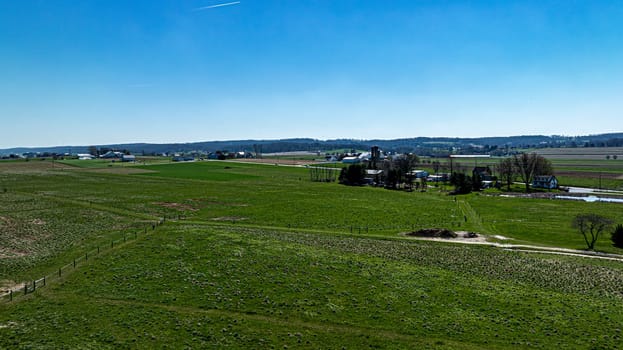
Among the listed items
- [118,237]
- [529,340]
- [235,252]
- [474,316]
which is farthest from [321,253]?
[118,237]

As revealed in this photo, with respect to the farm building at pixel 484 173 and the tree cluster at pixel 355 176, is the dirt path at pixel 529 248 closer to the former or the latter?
the tree cluster at pixel 355 176

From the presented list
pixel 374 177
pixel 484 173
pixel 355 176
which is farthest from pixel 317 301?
pixel 484 173

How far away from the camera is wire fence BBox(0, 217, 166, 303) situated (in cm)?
2941

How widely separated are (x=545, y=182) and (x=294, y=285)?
110m

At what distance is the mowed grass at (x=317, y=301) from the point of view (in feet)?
79.4

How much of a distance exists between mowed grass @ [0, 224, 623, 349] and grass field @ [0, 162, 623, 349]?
0.42ft

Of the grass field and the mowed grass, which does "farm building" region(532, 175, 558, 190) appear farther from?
the mowed grass

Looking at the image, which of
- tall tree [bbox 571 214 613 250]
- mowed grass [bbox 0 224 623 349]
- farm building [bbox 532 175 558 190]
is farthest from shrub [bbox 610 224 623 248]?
farm building [bbox 532 175 558 190]

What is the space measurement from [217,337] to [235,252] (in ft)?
55.8

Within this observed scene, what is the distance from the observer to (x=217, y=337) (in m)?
24.2

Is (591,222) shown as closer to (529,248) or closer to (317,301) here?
(529,248)

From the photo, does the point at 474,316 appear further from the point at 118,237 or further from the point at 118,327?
the point at 118,237

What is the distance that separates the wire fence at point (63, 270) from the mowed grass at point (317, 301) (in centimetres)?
142

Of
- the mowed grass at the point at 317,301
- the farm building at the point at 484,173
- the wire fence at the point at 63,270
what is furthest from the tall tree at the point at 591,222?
the farm building at the point at 484,173
